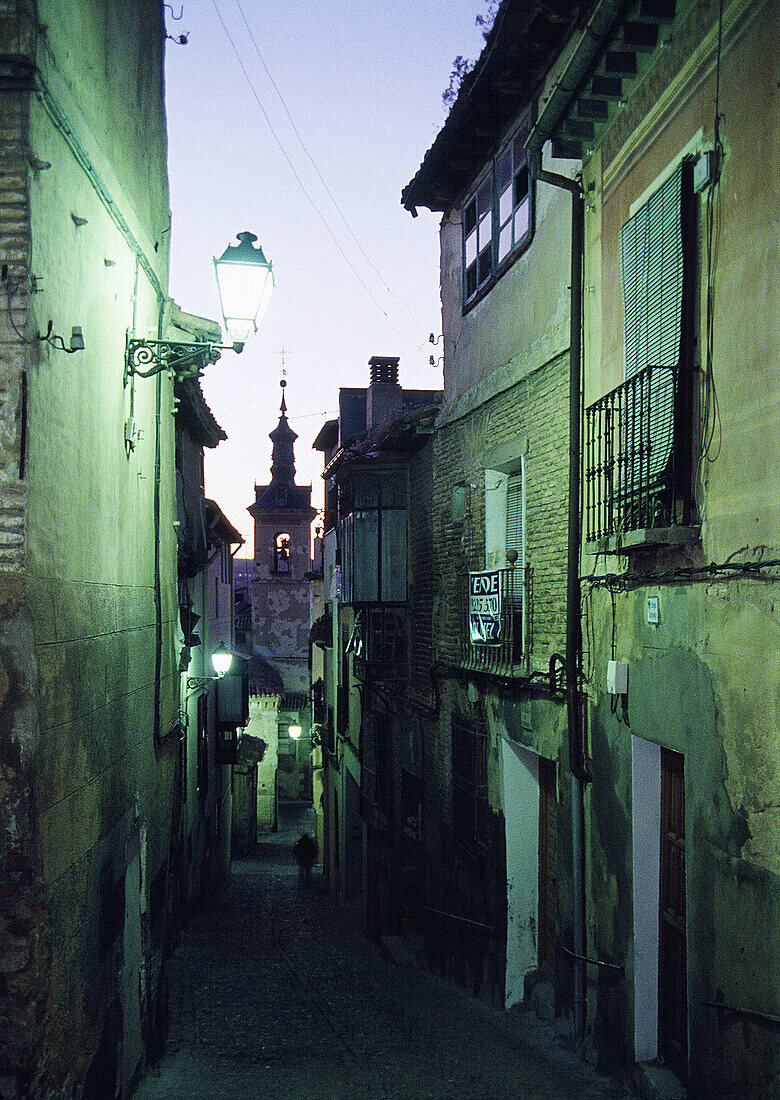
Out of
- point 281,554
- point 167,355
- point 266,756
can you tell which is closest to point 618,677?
point 167,355

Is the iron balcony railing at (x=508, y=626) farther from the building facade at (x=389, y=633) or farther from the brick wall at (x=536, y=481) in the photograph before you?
Result: the building facade at (x=389, y=633)

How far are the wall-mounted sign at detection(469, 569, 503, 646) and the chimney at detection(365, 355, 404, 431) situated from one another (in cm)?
1184

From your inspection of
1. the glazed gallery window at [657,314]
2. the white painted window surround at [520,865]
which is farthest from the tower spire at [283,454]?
the glazed gallery window at [657,314]

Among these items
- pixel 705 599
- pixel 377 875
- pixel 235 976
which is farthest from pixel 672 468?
pixel 377 875

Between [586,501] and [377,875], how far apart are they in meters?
11.1

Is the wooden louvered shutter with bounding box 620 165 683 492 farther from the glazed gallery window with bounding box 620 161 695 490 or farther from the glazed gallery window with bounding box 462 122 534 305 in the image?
the glazed gallery window with bounding box 462 122 534 305

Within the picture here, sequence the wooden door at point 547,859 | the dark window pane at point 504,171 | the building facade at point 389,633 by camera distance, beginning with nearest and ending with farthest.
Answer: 1. the wooden door at point 547,859
2. the dark window pane at point 504,171
3. the building facade at point 389,633

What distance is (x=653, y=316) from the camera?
21.4ft

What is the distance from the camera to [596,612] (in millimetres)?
7672

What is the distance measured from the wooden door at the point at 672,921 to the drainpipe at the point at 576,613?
1.04 meters

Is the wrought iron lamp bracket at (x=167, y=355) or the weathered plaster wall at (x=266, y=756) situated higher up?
the wrought iron lamp bracket at (x=167, y=355)

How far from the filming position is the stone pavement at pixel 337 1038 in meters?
7.59

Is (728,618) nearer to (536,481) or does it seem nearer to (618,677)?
(618,677)

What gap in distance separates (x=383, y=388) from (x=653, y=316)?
51.7ft
